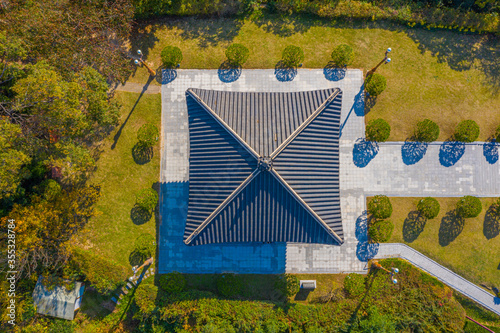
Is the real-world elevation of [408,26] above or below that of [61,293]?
above

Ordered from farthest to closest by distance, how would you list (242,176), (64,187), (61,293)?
(64,187), (61,293), (242,176)

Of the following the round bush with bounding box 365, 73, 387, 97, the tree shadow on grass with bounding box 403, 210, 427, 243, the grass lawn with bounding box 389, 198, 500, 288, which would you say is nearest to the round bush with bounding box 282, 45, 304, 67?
the round bush with bounding box 365, 73, 387, 97

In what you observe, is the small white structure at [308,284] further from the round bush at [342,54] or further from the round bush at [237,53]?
the round bush at [237,53]

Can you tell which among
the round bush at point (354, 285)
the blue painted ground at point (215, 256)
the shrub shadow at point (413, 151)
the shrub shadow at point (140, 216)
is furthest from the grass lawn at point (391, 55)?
the blue painted ground at point (215, 256)

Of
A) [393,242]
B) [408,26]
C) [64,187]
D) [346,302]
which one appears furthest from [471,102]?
[64,187]

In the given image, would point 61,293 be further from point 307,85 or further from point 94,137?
point 307,85

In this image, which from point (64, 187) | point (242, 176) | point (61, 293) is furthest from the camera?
point (64, 187)

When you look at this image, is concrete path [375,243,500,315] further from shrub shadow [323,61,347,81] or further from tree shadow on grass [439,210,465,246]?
shrub shadow [323,61,347,81]
